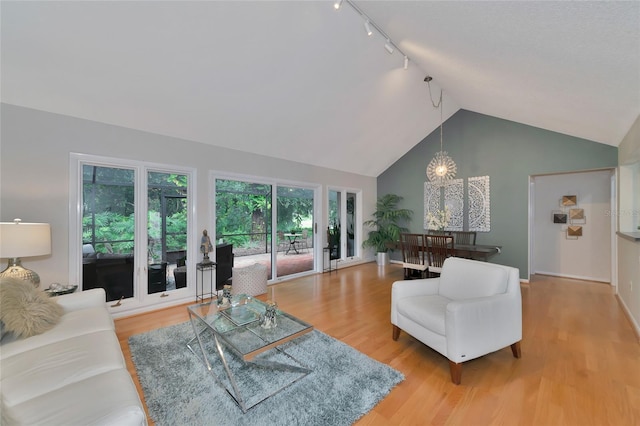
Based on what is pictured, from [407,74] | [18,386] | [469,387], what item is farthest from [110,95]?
[469,387]

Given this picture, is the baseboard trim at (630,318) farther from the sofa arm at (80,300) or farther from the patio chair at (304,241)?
the sofa arm at (80,300)

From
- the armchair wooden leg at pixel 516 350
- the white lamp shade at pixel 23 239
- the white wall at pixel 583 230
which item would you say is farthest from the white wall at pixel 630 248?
the white lamp shade at pixel 23 239

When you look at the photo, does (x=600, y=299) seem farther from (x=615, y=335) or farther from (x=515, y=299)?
(x=515, y=299)

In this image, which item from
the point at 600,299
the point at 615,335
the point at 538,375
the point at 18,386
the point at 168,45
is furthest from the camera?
the point at 600,299

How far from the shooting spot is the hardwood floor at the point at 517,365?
161 centimetres

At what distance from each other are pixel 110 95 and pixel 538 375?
4.83 m

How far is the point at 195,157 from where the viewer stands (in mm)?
3764

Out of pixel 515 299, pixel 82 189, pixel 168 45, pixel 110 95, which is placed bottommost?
pixel 515 299

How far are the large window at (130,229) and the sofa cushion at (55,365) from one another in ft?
5.60

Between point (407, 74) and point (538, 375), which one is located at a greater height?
point (407, 74)

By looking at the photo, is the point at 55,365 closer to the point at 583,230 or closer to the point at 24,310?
the point at 24,310

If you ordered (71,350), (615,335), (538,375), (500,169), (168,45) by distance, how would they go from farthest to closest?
1. (500,169)
2. (615,335)
3. (168,45)
4. (538,375)
5. (71,350)

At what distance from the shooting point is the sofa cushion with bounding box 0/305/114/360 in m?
1.62

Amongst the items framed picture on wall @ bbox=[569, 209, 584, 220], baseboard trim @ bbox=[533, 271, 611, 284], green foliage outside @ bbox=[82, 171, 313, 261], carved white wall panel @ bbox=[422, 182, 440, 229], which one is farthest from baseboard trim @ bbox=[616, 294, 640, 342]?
green foliage outside @ bbox=[82, 171, 313, 261]
